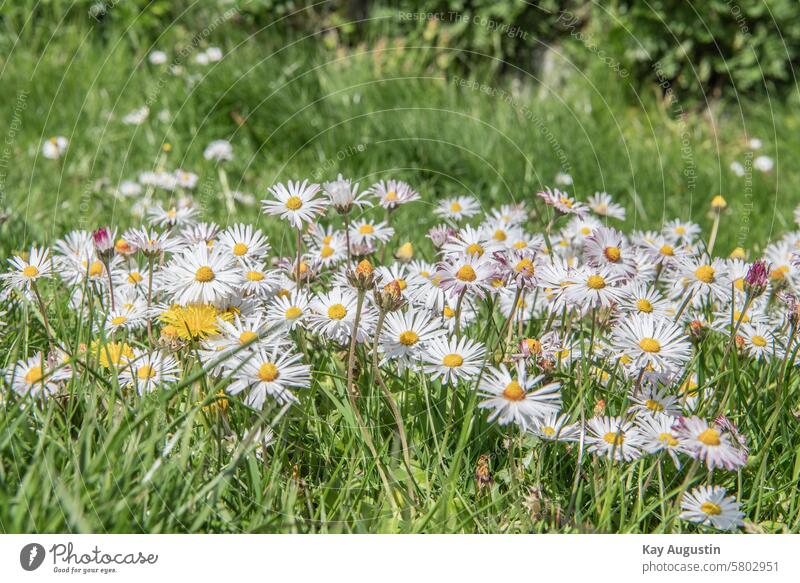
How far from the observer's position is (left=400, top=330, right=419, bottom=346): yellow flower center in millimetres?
1632

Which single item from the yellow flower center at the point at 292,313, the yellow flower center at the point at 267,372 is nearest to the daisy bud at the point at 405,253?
the yellow flower center at the point at 292,313

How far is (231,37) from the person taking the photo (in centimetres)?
498

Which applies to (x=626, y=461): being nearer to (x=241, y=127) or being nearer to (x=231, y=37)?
(x=241, y=127)

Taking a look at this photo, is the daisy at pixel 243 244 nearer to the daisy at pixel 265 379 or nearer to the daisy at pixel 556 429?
the daisy at pixel 265 379

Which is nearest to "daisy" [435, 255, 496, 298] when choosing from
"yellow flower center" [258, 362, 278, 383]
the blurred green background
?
"yellow flower center" [258, 362, 278, 383]

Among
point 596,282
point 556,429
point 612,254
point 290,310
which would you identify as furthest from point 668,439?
point 290,310

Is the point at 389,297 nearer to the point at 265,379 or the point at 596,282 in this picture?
the point at 265,379

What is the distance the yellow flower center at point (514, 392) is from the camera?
1.38 m

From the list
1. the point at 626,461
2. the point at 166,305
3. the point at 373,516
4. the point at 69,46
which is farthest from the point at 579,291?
the point at 69,46

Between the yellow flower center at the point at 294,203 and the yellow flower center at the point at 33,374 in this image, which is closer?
the yellow flower center at the point at 33,374

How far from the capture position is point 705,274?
183 centimetres

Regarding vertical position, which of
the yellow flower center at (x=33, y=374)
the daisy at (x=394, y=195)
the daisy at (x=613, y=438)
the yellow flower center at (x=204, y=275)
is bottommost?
the daisy at (x=613, y=438)

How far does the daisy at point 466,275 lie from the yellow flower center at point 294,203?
1.22 feet
